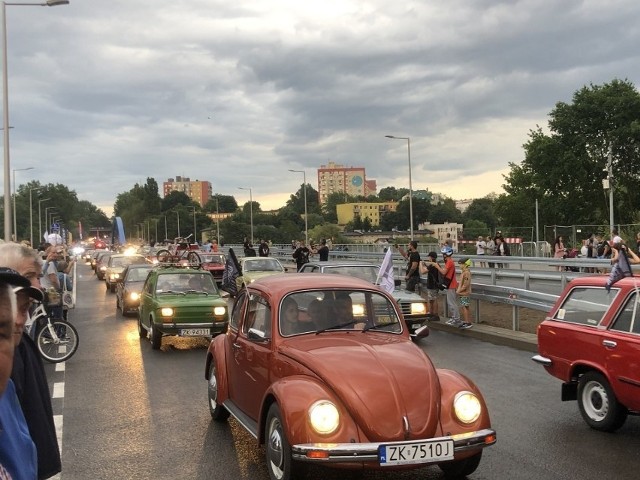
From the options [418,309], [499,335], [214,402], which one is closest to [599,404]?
[214,402]

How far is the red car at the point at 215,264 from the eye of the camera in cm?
2995

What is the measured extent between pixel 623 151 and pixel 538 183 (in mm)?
7053

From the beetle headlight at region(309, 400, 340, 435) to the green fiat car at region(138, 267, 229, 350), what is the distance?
26.6ft

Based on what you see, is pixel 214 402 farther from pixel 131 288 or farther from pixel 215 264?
pixel 215 264

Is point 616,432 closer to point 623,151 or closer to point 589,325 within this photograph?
point 589,325

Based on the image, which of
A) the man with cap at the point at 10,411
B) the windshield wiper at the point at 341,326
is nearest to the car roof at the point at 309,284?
the windshield wiper at the point at 341,326

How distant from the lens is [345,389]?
15.6 ft

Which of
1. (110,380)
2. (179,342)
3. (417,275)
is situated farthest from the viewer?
(417,275)

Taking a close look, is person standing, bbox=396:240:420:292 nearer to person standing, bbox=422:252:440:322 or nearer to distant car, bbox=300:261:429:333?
person standing, bbox=422:252:440:322

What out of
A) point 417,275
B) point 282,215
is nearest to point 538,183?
point 417,275

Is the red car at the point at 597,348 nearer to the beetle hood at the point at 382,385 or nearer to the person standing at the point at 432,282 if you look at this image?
the beetle hood at the point at 382,385

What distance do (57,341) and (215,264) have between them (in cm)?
1942

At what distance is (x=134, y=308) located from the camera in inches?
733

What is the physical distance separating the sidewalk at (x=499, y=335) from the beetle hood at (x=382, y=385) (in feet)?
23.2
